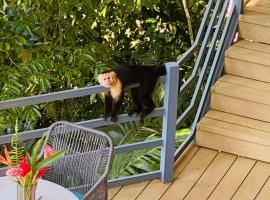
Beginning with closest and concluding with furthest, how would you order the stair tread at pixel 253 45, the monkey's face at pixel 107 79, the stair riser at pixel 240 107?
the monkey's face at pixel 107 79, the stair riser at pixel 240 107, the stair tread at pixel 253 45

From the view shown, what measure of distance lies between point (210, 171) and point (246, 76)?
30.5 inches

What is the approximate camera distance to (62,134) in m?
3.47

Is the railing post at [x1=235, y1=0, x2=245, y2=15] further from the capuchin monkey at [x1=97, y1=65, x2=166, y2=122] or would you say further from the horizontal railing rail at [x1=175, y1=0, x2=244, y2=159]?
the capuchin monkey at [x1=97, y1=65, x2=166, y2=122]

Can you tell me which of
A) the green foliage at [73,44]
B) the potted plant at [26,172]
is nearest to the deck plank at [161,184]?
the green foliage at [73,44]

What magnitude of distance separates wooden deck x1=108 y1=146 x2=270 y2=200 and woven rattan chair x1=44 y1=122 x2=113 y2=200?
2.59ft

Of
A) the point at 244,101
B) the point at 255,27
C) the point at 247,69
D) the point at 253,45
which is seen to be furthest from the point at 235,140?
the point at 255,27

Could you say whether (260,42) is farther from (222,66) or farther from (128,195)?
(128,195)

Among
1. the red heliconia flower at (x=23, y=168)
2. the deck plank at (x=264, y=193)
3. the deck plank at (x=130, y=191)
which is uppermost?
the red heliconia flower at (x=23, y=168)

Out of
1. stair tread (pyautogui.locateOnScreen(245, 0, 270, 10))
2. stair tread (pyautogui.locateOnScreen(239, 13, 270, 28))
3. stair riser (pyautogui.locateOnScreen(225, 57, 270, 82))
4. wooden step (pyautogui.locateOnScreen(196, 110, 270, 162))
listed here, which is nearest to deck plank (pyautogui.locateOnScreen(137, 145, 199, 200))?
wooden step (pyautogui.locateOnScreen(196, 110, 270, 162))

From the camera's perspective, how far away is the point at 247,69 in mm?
4711

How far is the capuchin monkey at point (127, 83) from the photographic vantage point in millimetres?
3873

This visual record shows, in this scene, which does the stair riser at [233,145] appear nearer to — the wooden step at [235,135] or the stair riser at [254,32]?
the wooden step at [235,135]

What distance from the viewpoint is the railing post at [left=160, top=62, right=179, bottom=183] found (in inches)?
156

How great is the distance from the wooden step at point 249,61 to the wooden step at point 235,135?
1.06 feet
